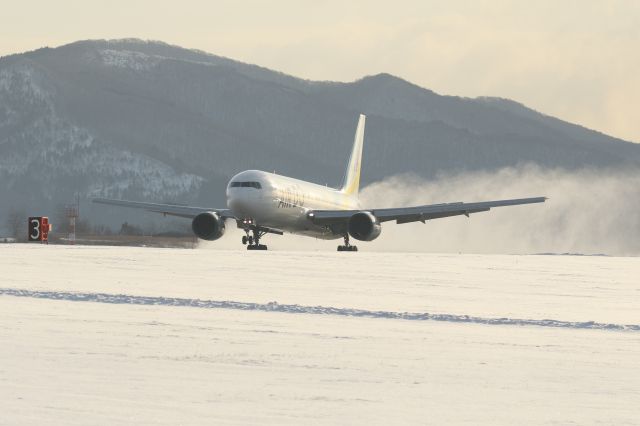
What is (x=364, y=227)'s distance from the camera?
78.4 m

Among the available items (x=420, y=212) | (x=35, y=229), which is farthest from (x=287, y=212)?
(x=35, y=229)

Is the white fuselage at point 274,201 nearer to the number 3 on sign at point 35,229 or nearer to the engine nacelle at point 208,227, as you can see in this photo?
the engine nacelle at point 208,227

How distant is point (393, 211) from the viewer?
3305 inches

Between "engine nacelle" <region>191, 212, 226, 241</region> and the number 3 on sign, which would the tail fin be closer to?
"engine nacelle" <region>191, 212, 226, 241</region>

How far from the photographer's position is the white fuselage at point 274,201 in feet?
242

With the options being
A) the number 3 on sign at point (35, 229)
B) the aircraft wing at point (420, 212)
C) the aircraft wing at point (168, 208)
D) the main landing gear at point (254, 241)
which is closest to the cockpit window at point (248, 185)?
the main landing gear at point (254, 241)

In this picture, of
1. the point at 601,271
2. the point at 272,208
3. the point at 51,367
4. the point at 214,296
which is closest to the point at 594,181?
the point at 272,208

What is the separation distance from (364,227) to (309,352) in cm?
5840

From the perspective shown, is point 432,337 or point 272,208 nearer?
point 432,337

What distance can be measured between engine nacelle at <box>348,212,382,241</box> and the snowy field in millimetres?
39011

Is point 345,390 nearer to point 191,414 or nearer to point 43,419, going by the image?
point 191,414

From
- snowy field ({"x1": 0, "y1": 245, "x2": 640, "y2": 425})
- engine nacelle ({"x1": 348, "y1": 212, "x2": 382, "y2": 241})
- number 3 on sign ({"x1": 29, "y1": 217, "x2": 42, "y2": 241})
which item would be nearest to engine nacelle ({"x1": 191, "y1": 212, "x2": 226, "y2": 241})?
engine nacelle ({"x1": 348, "y1": 212, "x2": 382, "y2": 241})

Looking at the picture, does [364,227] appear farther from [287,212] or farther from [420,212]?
[420,212]

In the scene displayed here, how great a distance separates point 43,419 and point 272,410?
2.61m
